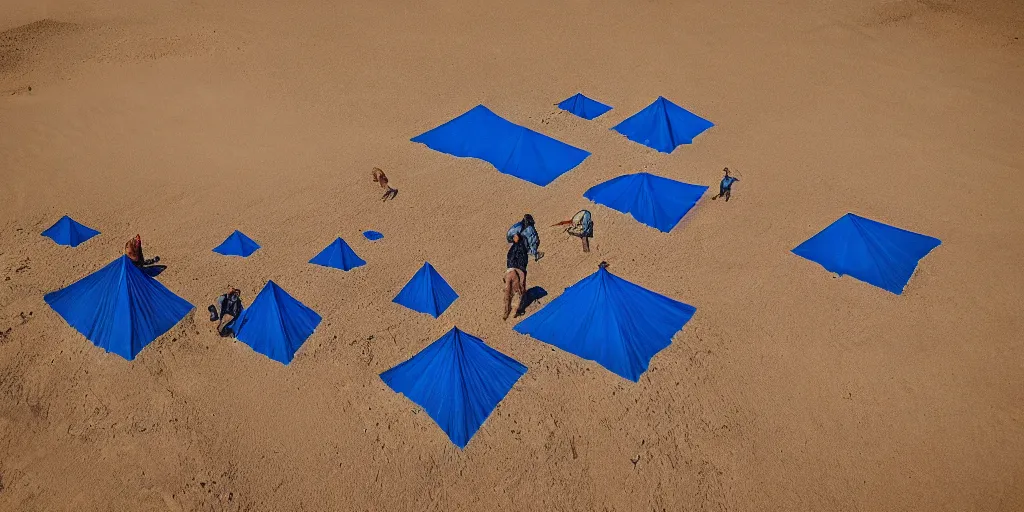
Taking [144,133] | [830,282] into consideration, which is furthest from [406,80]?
[830,282]

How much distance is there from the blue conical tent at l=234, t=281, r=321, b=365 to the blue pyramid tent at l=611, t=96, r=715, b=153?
15.6 metres

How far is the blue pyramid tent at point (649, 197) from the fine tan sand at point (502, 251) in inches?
20.3

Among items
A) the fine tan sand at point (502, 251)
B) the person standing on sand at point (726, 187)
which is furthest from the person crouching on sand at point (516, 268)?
the person standing on sand at point (726, 187)

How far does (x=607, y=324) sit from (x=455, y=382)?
13.1ft

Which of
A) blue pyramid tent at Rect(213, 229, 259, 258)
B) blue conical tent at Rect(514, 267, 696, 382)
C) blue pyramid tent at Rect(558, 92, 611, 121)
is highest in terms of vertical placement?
blue pyramid tent at Rect(213, 229, 259, 258)

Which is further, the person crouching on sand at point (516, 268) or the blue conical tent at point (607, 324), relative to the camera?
the person crouching on sand at point (516, 268)

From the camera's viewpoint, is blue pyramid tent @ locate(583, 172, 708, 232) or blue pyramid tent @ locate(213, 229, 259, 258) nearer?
blue pyramid tent @ locate(213, 229, 259, 258)

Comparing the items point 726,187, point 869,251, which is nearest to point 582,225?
point 726,187

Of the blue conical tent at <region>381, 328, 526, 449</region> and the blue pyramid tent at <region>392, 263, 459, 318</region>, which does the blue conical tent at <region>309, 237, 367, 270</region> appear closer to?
the blue pyramid tent at <region>392, 263, 459, 318</region>

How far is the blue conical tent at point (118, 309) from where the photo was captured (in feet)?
49.6

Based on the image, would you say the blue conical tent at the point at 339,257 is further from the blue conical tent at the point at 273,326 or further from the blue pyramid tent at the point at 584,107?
the blue pyramid tent at the point at 584,107

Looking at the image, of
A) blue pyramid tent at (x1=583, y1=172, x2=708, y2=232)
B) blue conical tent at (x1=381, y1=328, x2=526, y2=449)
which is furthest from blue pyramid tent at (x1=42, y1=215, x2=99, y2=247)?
blue pyramid tent at (x1=583, y1=172, x2=708, y2=232)

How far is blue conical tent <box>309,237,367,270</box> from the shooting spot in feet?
59.6

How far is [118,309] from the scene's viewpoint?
15.2m
